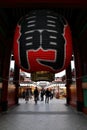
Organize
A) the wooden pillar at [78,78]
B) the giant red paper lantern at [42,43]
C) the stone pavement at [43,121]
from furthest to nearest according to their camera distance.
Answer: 1. the wooden pillar at [78,78]
2. the stone pavement at [43,121]
3. the giant red paper lantern at [42,43]

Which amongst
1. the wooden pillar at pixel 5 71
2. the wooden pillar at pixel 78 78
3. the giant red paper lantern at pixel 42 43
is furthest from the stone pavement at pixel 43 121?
the giant red paper lantern at pixel 42 43

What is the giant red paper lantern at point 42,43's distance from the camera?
4141 millimetres

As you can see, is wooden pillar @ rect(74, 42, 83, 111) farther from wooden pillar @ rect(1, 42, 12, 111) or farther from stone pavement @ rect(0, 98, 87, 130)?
wooden pillar @ rect(1, 42, 12, 111)

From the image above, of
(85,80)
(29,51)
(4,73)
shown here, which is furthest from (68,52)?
(4,73)

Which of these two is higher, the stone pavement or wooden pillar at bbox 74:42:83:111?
wooden pillar at bbox 74:42:83:111

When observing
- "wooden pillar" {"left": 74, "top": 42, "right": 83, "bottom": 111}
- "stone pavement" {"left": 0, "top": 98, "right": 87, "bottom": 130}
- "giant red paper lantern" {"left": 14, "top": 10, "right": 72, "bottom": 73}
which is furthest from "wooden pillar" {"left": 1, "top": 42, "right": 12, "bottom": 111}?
"giant red paper lantern" {"left": 14, "top": 10, "right": 72, "bottom": 73}

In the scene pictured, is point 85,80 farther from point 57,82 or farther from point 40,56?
point 57,82

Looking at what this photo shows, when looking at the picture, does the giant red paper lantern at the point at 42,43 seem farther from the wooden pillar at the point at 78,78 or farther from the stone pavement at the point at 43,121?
the wooden pillar at the point at 78,78

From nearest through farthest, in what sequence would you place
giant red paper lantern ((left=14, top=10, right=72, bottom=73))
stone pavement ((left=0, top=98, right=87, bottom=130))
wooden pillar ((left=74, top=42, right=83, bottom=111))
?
giant red paper lantern ((left=14, top=10, right=72, bottom=73)), stone pavement ((left=0, top=98, right=87, bottom=130)), wooden pillar ((left=74, top=42, right=83, bottom=111))

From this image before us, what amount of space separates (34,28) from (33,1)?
1.02 m

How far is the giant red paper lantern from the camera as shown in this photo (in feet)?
13.6

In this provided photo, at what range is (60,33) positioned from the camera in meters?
4.34

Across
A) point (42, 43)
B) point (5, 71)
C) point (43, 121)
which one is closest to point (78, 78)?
point (43, 121)

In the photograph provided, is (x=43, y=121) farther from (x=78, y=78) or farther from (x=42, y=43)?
(x=42, y=43)
